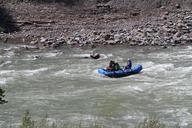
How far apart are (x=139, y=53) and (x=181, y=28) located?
5.04m

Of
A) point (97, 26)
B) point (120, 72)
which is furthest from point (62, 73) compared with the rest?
point (97, 26)

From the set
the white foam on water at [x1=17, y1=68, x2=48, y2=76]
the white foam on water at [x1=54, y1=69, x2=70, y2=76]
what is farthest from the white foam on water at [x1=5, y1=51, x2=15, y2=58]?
the white foam on water at [x1=54, y1=69, x2=70, y2=76]

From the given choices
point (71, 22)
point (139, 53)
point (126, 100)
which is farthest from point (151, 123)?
point (71, 22)

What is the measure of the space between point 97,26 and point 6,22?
5.64 m

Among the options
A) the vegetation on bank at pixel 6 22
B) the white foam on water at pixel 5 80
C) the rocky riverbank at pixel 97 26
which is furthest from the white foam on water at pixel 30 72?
the vegetation on bank at pixel 6 22

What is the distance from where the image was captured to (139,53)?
90.6 feet

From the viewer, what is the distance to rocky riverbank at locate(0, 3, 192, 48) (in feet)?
98.0

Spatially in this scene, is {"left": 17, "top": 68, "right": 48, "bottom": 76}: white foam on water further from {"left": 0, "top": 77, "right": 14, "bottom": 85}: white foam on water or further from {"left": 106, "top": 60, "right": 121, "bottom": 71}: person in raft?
{"left": 106, "top": 60, "right": 121, "bottom": 71}: person in raft

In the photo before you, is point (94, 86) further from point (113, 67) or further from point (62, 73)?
point (62, 73)

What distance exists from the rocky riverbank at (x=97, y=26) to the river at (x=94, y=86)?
1.34 meters

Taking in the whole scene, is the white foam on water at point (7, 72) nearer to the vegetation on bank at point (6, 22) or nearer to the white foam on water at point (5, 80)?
the white foam on water at point (5, 80)

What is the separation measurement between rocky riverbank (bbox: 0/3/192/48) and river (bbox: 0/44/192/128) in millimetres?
1339

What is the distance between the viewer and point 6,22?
33.2 metres

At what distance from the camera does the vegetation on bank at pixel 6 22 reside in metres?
32.3
